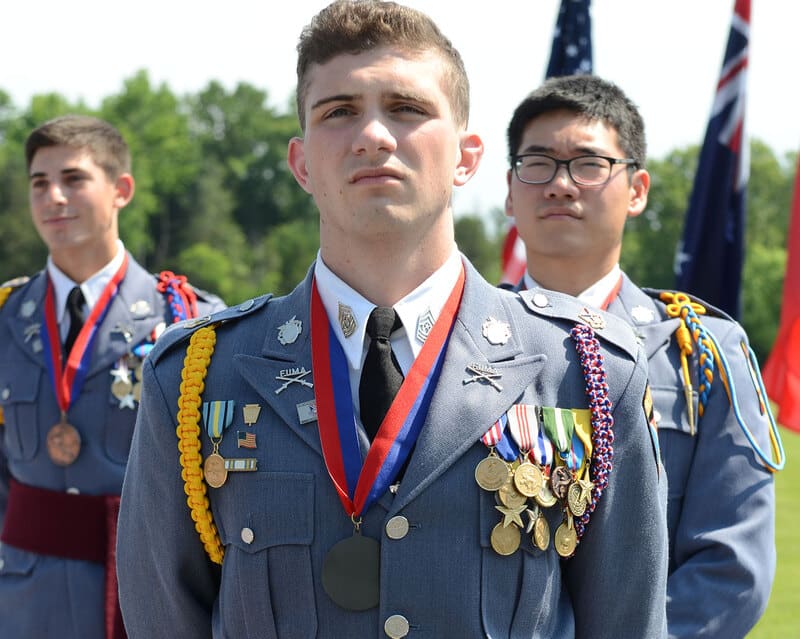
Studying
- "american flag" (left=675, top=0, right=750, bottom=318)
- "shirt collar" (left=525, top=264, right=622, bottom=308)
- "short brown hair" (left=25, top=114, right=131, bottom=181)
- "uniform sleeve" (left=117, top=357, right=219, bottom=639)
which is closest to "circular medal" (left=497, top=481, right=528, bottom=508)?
"uniform sleeve" (left=117, top=357, right=219, bottom=639)

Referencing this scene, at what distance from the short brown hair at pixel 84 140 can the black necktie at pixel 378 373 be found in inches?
133

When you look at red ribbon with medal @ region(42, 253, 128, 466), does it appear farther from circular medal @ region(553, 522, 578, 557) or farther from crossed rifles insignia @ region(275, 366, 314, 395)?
circular medal @ region(553, 522, 578, 557)

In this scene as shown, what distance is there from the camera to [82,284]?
533cm

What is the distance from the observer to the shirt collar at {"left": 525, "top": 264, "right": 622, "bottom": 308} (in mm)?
3922

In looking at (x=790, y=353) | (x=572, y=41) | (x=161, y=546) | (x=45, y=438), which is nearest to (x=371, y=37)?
(x=161, y=546)

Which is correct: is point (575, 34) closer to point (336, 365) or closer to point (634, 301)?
point (634, 301)

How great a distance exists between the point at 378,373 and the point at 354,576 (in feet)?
1.47

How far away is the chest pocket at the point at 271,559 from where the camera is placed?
2404 mm

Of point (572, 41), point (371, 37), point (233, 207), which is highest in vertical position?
point (233, 207)

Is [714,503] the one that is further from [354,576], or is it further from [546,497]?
[354,576]

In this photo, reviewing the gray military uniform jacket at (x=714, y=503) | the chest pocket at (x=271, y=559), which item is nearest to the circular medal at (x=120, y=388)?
the gray military uniform jacket at (x=714, y=503)

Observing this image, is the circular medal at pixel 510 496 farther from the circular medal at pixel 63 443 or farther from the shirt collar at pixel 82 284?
the shirt collar at pixel 82 284

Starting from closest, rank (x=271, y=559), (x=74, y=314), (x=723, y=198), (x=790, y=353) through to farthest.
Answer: (x=271, y=559), (x=74, y=314), (x=790, y=353), (x=723, y=198)

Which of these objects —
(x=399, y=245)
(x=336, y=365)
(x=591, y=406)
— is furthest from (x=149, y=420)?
(x=591, y=406)
